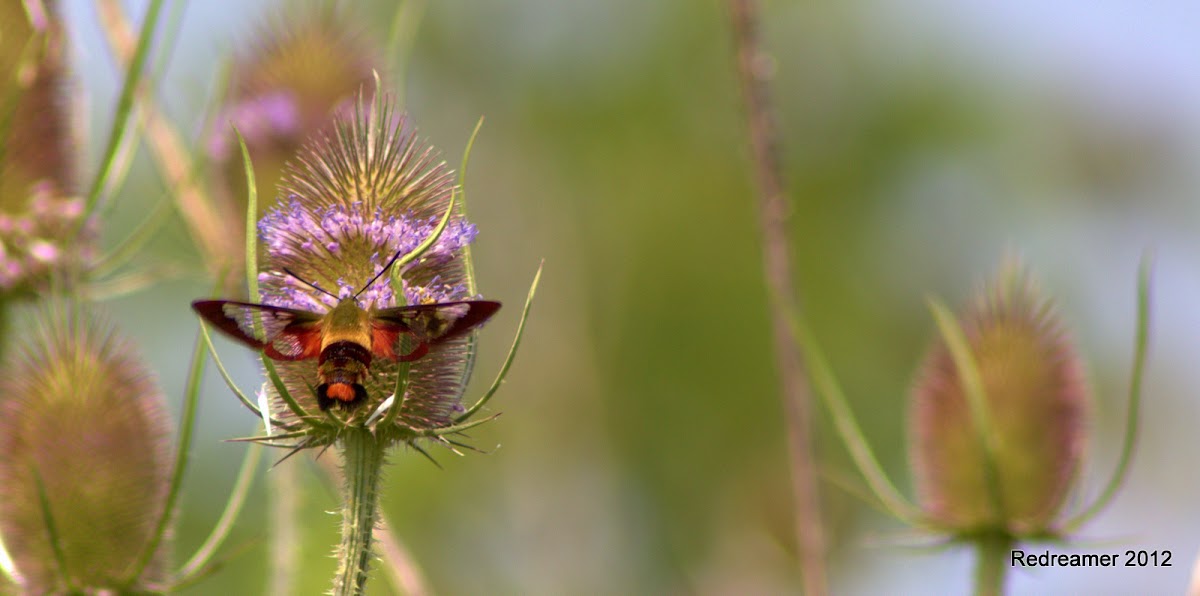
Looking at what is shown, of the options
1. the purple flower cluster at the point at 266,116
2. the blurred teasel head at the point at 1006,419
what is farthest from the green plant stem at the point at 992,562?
the purple flower cluster at the point at 266,116

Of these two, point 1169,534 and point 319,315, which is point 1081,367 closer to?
point 1169,534

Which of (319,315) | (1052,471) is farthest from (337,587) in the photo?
(1052,471)

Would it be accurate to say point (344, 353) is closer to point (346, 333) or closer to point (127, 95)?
point (346, 333)

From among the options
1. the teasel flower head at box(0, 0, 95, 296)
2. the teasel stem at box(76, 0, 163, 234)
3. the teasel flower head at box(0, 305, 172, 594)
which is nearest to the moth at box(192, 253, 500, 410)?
the teasel stem at box(76, 0, 163, 234)

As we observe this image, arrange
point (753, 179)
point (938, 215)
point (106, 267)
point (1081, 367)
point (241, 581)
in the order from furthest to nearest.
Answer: point (938, 215) < point (241, 581) < point (1081, 367) < point (106, 267) < point (753, 179)

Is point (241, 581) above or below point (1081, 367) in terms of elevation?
below

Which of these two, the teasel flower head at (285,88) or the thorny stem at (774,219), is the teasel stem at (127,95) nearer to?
the teasel flower head at (285,88)
